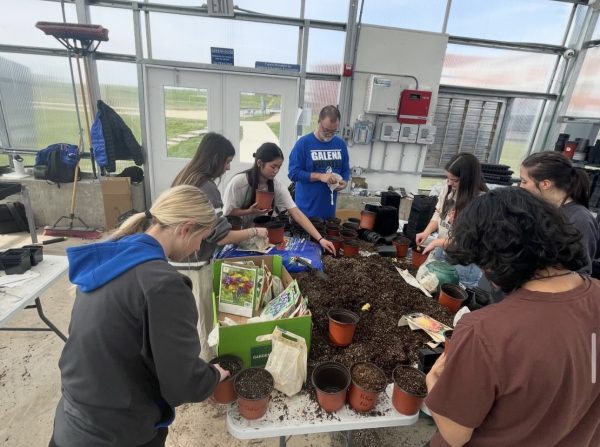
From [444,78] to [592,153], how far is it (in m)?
2.01

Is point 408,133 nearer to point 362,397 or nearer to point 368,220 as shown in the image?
point 368,220

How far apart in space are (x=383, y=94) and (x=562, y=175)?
2965 millimetres

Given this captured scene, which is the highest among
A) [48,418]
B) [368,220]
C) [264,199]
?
[264,199]

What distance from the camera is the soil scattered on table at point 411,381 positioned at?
0.92 meters

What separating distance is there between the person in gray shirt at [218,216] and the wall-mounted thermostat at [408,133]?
324 cm

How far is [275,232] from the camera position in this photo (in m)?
1.79

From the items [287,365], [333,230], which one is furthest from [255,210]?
[287,365]

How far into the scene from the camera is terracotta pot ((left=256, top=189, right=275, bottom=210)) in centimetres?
185

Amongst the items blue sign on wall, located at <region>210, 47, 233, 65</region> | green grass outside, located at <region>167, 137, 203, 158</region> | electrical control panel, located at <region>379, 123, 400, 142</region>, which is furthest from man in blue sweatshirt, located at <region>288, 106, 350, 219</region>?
green grass outside, located at <region>167, 137, 203, 158</region>

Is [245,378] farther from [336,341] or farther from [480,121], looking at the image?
[480,121]

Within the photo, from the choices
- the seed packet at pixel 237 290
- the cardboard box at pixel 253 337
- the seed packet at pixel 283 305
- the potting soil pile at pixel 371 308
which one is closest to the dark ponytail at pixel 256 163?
the potting soil pile at pixel 371 308

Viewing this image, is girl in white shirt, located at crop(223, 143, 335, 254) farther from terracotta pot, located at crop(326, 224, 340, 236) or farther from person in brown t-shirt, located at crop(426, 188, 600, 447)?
person in brown t-shirt, located at crop(426, 188, 600, 447)

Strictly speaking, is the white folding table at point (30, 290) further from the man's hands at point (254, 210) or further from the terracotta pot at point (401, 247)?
the terracotta pot at point (401, 247)

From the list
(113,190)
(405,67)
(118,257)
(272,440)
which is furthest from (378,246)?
(113,190)
